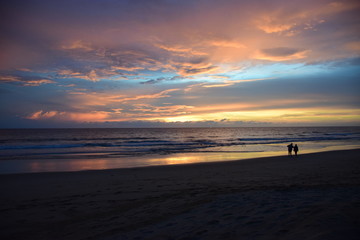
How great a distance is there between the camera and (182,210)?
7055 mm

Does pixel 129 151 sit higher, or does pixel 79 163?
pixel 79 163

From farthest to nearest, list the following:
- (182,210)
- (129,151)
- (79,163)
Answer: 1. (129,151)
2. (79,163)
3. (182,210)

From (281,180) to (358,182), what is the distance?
299 centimetres

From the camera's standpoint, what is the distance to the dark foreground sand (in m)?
4.96

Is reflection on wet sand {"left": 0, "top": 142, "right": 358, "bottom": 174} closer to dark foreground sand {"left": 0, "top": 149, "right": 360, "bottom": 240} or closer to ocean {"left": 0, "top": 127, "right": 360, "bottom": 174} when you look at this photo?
ocean {"left": 0, "top": 127, "right": 360, "bottom": 174}

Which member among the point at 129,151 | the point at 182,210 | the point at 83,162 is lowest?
the point at 129,151

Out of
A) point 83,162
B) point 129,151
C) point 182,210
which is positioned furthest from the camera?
point 129,151

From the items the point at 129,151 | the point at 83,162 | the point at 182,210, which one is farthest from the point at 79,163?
the point at 182,210

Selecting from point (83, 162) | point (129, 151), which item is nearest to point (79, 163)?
point (83, 162)

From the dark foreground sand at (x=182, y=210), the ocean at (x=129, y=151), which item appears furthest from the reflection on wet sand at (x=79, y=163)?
the dark foreground sand at (x=182, y=210)

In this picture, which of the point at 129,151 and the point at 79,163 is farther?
the point at 129,151

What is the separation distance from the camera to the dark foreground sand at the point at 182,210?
4.96 m

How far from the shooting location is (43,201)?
8.91 meters

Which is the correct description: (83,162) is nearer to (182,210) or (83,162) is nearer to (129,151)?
(129,151)
